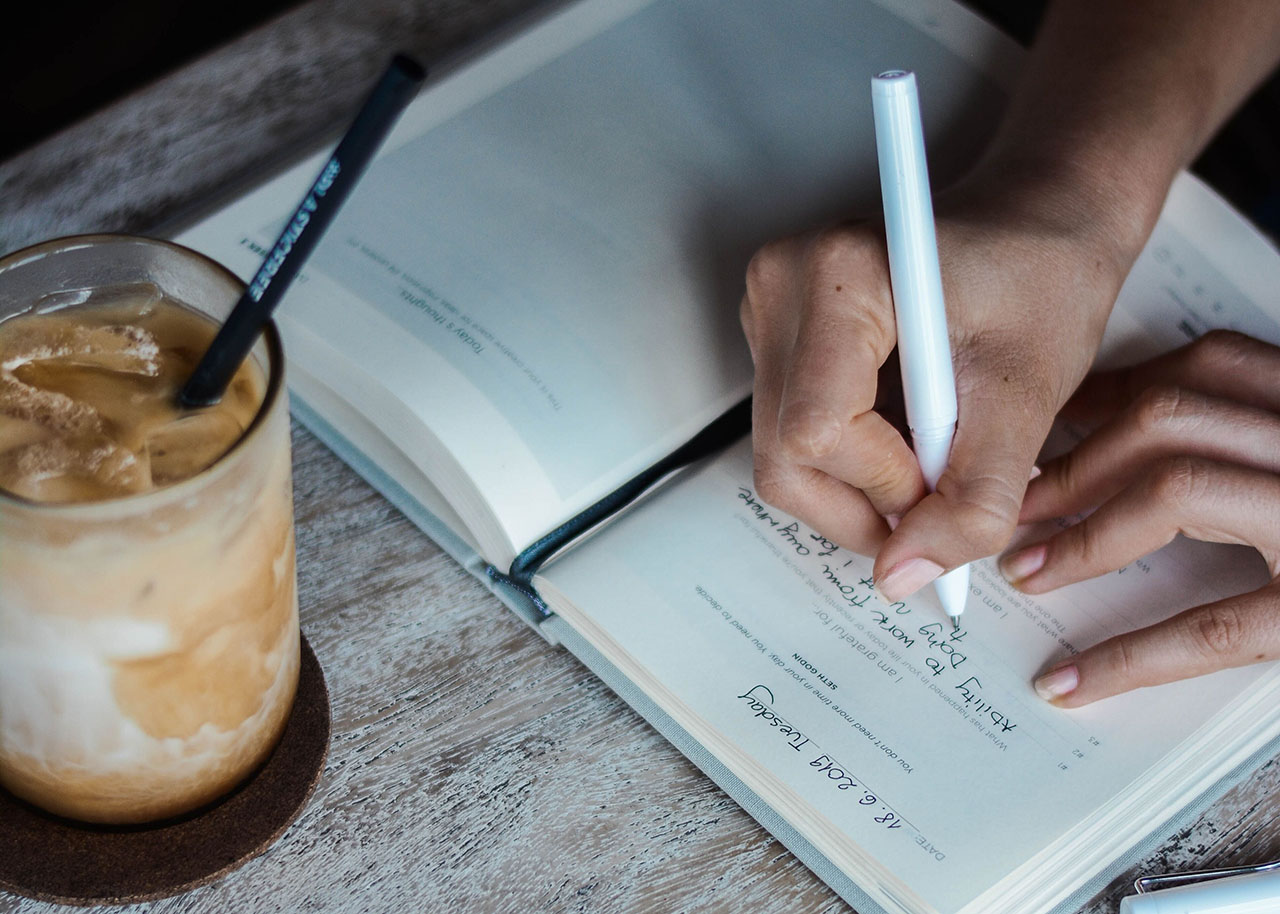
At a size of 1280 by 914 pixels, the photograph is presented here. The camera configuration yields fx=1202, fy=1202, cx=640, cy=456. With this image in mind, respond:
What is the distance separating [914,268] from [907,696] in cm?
20

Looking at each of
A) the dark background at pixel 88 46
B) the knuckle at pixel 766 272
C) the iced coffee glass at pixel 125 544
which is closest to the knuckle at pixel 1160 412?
the knuckle at pixel 766 272

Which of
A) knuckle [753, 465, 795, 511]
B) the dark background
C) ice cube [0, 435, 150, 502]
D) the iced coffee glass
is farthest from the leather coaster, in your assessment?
the dark background

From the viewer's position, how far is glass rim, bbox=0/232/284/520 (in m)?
0.34

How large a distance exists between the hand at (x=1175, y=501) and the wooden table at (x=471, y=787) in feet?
0.25

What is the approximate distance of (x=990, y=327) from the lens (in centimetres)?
61

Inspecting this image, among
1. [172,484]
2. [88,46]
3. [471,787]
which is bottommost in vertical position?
[88,46]

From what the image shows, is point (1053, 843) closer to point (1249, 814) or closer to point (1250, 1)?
point (1249, 814)

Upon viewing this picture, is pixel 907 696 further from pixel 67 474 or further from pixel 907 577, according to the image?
pixel 67 474

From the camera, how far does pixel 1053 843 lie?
1.73 feet

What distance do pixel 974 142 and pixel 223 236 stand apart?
0.48m

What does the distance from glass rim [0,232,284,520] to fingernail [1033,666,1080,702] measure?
15.1 inches

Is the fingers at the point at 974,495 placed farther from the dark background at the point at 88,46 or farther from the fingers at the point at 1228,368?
the dark background at the point at 88,46

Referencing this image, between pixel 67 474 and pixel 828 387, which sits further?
pixel 828 387

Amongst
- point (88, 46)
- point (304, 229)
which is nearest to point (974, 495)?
point (304, 229)
